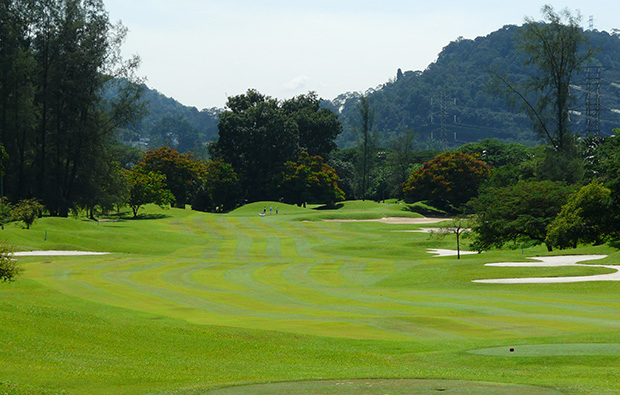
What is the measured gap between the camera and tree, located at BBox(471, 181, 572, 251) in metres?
54.8

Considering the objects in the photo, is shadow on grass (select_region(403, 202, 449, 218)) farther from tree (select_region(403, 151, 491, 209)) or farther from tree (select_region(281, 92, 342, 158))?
tree (select_region(281, 92, 342, 158))

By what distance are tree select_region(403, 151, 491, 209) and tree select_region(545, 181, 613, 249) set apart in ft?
215

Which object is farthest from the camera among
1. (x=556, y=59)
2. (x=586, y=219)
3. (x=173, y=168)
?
(x=173, y=168)

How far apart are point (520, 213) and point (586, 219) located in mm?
8301

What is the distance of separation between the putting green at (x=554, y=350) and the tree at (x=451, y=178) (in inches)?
3816

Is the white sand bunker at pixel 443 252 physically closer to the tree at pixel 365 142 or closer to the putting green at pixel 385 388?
the putting green at pixel 385 388

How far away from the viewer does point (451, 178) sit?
383ft

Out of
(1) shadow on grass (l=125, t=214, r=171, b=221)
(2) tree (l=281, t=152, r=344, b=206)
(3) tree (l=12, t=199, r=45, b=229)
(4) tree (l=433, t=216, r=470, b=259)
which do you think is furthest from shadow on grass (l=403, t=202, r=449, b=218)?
(3) tree (l=12, t=199, r=45, b=229)

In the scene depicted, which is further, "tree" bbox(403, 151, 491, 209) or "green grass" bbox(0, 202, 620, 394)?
"tree" bbox(403, 151, 491, 209)

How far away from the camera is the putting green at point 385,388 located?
1305cm

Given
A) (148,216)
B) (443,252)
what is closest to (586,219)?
(443,252)

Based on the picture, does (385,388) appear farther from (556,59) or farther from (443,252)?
(556,59)

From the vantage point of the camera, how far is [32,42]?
79812mm

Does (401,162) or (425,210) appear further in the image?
(401,162)
